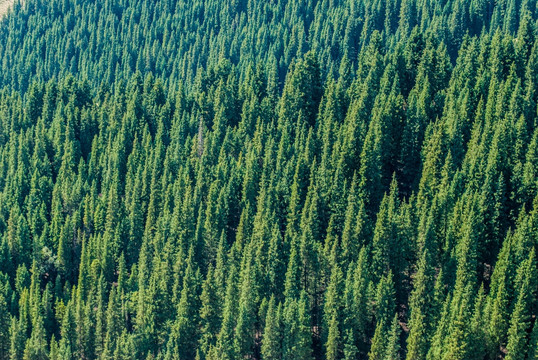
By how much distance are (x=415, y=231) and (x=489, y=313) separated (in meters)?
17.9

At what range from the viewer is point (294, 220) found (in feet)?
389

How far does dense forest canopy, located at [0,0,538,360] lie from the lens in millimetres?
102250

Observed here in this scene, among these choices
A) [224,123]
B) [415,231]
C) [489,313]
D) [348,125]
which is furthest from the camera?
[224,123]

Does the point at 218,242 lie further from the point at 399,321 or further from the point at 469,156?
the point at 469,156

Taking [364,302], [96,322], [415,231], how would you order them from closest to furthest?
[364,302], [415,231], [96,322]

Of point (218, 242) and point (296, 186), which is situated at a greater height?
point (296, 186)

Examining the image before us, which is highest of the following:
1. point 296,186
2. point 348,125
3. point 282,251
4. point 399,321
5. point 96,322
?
point 348,125

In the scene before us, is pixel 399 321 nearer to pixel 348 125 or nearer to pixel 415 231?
pixel 415 231

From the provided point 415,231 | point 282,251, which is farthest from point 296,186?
point 415,231

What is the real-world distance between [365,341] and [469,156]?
33742mm

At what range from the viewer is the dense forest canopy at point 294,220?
10225cm

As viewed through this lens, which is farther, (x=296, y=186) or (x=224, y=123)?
(x=224, y=123)

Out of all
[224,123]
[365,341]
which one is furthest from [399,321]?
[224,123]

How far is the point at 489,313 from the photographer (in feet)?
311
